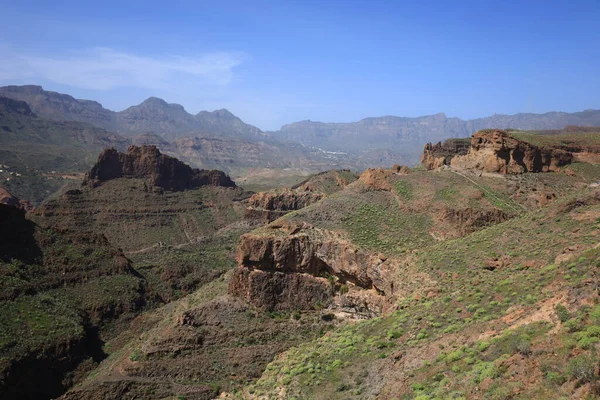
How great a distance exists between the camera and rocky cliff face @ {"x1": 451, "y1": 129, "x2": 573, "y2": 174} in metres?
49.4

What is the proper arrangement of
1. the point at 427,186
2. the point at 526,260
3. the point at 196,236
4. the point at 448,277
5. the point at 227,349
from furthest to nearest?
the point at 196,236
the point at 427,186
the point at 227,349
the point at 448,277
the point at 526,260

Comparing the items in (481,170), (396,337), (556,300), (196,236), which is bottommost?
(196,236)

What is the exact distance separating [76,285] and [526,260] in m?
44.0

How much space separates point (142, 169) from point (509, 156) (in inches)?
3274

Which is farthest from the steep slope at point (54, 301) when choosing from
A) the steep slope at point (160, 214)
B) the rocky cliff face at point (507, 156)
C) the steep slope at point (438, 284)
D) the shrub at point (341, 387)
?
the rocky cliff face at point (507, 156)

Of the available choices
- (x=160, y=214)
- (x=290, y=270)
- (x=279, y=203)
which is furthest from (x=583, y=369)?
(x=160, y=214)

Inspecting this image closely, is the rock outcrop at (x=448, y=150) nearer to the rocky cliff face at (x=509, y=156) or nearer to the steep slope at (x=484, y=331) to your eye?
the rocky cliff face at (x=509, y=156)

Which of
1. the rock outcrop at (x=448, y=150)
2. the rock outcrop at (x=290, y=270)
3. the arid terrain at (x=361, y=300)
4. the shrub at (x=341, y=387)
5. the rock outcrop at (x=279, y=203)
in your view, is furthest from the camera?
the rock outcrop at (x=279, y=203)

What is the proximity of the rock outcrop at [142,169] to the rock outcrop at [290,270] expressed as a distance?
74.6 meters

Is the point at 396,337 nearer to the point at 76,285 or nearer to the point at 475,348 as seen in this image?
the point at 475,348

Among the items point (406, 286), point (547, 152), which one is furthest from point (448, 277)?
point (547, 152)

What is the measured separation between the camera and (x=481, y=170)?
164 feet

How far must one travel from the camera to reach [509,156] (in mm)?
49781

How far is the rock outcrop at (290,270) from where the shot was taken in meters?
37.1
